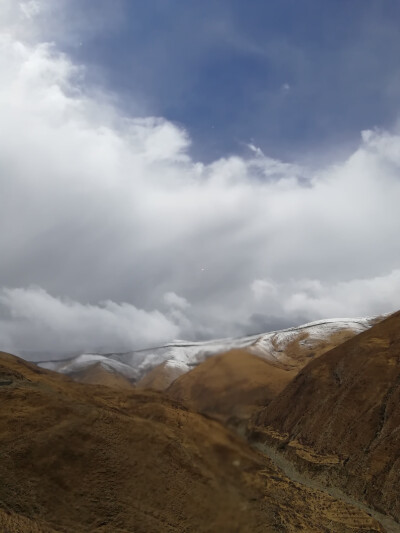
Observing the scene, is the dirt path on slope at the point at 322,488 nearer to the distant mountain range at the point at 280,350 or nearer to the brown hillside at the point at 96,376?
the brown hillside at the point at 96,376

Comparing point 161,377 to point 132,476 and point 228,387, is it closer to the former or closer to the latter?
point 228,387

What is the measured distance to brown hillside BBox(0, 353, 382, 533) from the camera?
1388 centimetres

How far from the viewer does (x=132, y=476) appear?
19062 millimetres

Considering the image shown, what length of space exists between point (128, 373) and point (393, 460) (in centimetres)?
14682

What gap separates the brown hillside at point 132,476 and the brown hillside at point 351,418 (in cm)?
1212

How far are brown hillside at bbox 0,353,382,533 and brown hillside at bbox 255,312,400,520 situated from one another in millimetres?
12117

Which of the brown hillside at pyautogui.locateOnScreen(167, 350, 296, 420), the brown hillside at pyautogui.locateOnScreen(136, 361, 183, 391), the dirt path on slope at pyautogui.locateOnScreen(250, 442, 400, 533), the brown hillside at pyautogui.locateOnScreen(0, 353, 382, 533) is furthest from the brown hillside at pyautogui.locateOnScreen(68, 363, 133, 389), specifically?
the brown hillside at pyautogui.locateOnScreen(0, 353, 382, 533)

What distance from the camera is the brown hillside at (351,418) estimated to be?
3869 centimetres

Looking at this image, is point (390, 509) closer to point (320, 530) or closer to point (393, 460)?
point (393, 460)

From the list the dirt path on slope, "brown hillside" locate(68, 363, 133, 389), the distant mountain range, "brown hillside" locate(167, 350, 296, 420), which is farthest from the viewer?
the distant mountain range

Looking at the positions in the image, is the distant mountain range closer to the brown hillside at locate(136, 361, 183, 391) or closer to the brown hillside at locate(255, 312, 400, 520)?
the brown hillside at locate(136, 361, 183, 391)

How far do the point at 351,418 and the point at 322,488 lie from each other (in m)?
11.1

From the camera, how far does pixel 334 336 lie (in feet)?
548

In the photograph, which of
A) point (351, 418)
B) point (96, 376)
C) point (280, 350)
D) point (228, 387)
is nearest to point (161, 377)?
point (280, 350)
